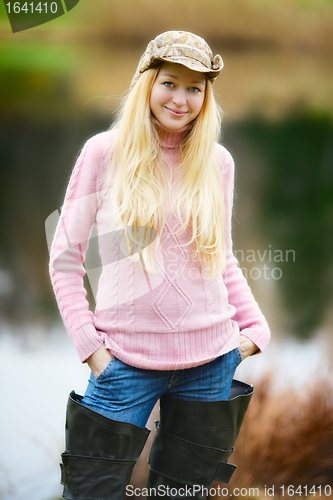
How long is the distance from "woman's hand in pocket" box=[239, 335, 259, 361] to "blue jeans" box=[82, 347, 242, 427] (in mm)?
106

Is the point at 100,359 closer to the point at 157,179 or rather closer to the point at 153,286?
the point at 153,286

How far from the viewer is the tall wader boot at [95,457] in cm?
100

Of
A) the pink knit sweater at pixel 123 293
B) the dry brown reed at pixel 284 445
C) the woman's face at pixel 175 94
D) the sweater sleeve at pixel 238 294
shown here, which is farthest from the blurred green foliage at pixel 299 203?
the pink knit sweater at pixel 123 293

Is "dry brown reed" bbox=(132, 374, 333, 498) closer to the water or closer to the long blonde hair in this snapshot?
the water

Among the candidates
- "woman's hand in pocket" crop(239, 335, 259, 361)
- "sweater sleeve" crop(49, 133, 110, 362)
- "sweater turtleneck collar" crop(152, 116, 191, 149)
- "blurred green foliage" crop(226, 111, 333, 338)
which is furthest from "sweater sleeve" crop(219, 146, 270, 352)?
"blurred green foliage" crop(226, 111, 333, 338)

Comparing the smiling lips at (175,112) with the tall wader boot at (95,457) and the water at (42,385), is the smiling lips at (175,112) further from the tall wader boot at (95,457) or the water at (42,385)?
the water at (42,385)

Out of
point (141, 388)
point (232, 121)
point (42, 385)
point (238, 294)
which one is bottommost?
point (42, 385)

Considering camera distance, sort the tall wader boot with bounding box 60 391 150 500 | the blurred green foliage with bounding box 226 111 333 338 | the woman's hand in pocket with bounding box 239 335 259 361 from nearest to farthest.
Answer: the tall wader boot with bounding box 60 391 150 500 → the woman's hand in pocket with bounding box 239 335 259 361 → the blurred green foliage with bounding box 226 111 333 338

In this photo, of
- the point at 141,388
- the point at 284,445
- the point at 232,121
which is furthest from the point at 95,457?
the point at 232,121

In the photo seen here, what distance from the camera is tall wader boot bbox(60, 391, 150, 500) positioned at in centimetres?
100

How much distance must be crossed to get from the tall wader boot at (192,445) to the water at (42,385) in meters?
0.82

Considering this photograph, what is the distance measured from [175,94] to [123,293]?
0.46m

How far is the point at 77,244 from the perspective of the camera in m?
1.06

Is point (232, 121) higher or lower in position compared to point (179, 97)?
higher
